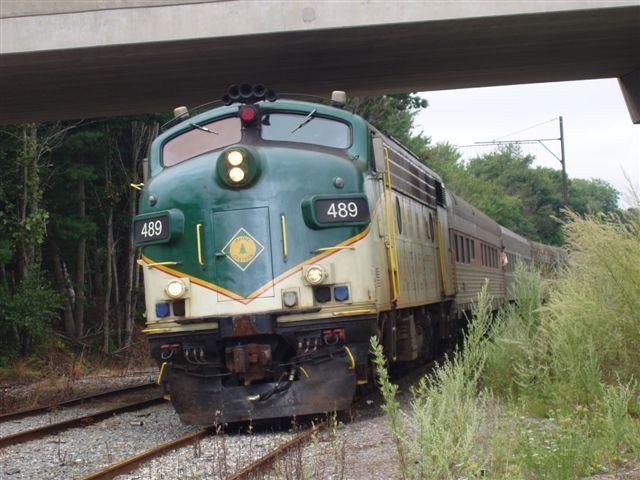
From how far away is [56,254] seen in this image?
27.3 metres

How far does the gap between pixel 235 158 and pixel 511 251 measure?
2045 cm

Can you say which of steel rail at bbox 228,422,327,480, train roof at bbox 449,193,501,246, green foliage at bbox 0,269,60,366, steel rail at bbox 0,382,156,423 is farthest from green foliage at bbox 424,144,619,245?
steel rail at bbox 228,422,327,480

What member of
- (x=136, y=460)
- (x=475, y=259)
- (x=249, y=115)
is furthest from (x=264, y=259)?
Result: (x=475, y=259)

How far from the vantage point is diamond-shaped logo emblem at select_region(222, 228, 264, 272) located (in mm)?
9516

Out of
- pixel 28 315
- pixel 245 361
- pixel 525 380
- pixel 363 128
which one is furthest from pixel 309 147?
pixel 28 315

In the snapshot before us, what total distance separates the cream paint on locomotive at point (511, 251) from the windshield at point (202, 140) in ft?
52.1

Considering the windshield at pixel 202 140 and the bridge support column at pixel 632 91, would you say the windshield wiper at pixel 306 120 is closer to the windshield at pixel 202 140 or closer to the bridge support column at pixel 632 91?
the windshield at pixel 202 140

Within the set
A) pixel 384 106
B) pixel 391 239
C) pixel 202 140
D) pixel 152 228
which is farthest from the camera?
pixel 384 106

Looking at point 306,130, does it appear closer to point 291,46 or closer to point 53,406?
point 291,46

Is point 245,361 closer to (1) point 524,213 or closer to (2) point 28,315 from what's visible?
(2) point 28,315

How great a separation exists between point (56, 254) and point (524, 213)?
233 ft

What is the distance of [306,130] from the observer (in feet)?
33.7

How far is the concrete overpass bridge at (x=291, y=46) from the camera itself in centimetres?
1336

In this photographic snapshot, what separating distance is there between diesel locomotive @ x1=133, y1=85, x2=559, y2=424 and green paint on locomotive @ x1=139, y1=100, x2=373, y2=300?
1cm
